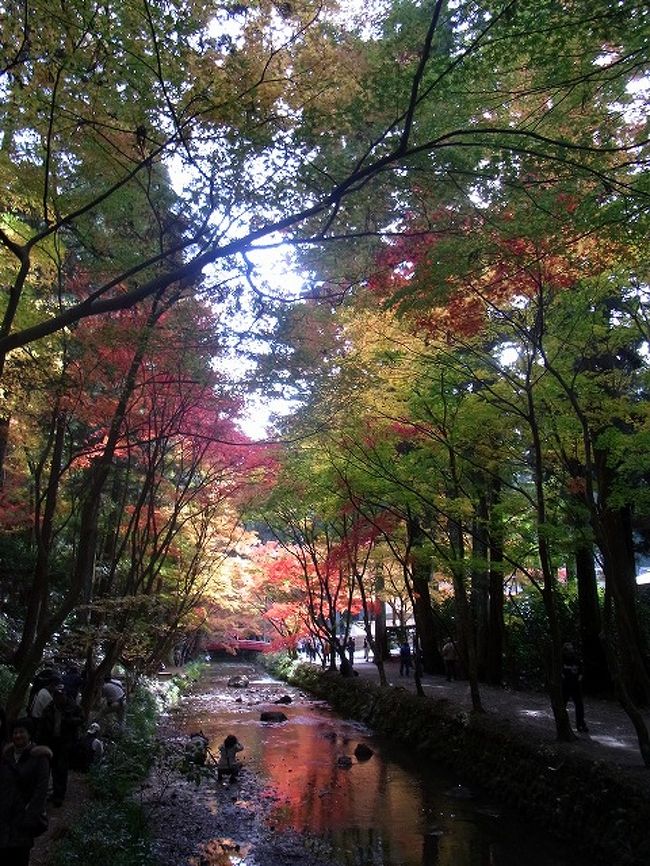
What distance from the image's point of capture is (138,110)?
539cm

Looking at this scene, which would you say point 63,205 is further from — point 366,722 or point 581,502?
point 366,722

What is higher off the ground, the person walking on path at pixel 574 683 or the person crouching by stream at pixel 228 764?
the person walking on path at pixel 574 683

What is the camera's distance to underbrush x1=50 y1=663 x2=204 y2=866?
5.96 metres

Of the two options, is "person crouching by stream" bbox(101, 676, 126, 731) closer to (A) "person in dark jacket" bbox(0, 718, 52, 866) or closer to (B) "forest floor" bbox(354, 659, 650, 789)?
(B) "forest floor" bbox(354, 659, 650, 789)

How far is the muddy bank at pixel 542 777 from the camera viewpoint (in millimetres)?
7387

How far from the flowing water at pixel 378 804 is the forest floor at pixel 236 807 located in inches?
20.9

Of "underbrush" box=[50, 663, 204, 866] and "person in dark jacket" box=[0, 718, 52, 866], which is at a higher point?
"person in dark jacket" box=[0, 718, 52, 866]

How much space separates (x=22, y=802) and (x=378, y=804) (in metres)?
7.08

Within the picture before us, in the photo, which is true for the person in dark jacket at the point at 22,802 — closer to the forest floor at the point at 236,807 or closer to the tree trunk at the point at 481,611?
the forest floor at the point at 236,807

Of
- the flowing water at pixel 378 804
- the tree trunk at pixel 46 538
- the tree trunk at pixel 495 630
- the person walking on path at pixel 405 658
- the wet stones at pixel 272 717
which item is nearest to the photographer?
the tree trunk at pixel 46 538

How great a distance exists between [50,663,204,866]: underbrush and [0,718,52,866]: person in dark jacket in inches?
45.1

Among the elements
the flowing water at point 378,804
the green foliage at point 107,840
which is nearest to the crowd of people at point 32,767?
the green foliage at point 107,840

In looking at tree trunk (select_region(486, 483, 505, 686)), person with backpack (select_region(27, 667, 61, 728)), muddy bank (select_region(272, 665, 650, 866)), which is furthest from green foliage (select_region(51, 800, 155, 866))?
tree trunk (select_region(486, 483, 505, 686))

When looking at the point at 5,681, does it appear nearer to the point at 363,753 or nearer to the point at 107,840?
the point at 107,840
